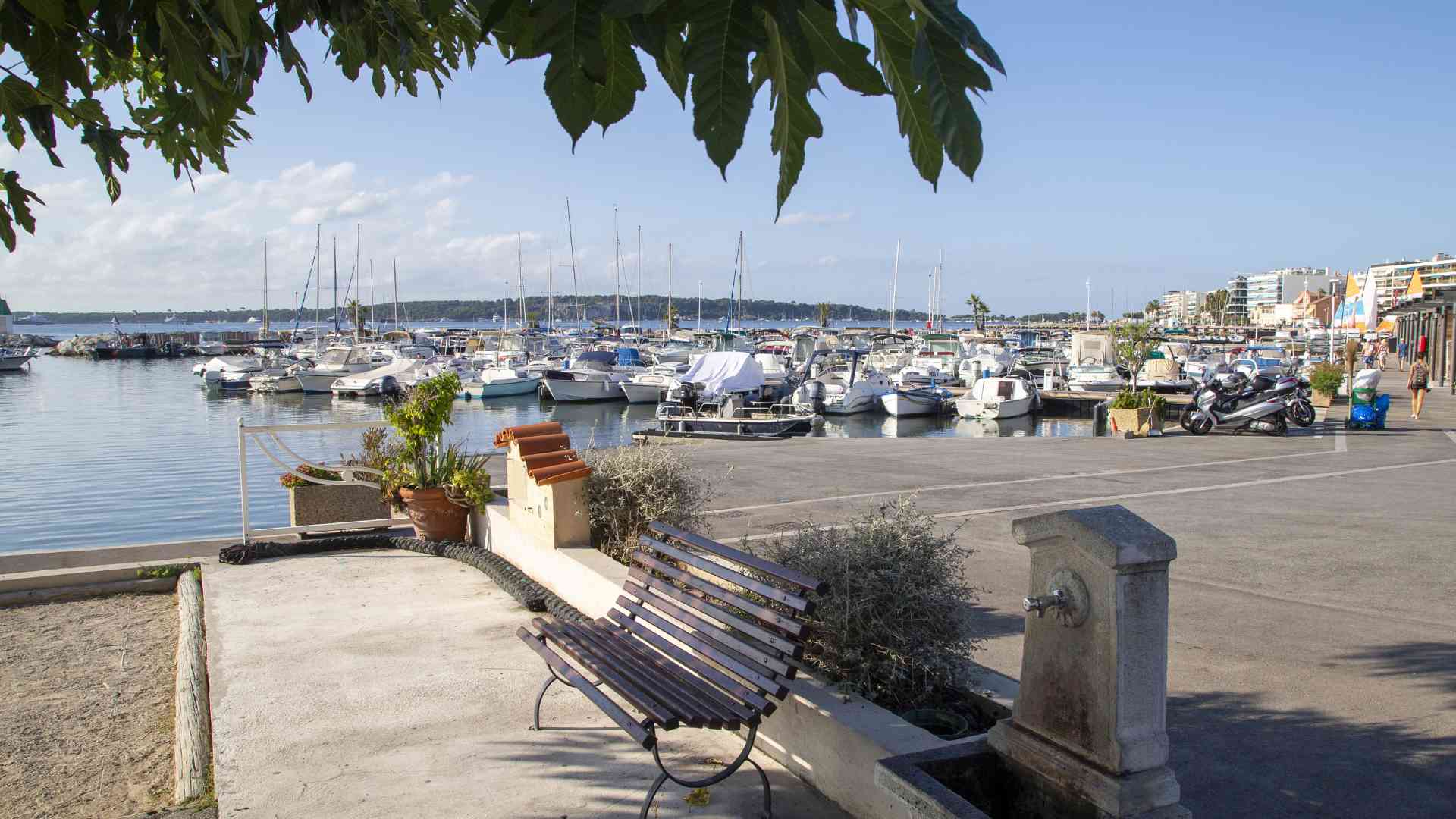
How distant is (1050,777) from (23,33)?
3.60 metres

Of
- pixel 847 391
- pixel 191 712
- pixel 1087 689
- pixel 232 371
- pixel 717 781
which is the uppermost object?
pixel 1087 689

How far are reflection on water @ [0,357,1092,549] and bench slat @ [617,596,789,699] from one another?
7638 millimetres

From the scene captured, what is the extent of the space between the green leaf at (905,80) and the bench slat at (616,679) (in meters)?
2.46

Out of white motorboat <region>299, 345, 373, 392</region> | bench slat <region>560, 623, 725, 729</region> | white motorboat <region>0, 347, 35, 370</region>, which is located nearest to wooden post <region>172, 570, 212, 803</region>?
bench slat <region>560, 623, 725, 729</region>

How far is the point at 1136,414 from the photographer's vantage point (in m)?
20.6

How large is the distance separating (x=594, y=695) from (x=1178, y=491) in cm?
1065

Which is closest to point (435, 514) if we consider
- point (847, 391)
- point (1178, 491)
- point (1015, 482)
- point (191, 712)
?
point (191, 712)

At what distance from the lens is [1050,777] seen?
10.2 feet

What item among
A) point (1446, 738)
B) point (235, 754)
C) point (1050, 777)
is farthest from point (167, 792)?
point (1446, 738)

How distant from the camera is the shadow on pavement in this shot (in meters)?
3.89

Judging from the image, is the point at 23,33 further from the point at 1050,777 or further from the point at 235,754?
the point at 1050,777

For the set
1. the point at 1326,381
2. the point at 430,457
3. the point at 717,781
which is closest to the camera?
the point at 717,781

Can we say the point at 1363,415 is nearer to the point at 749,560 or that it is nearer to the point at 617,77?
the point at 749,560

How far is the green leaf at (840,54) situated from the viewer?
1688mm
